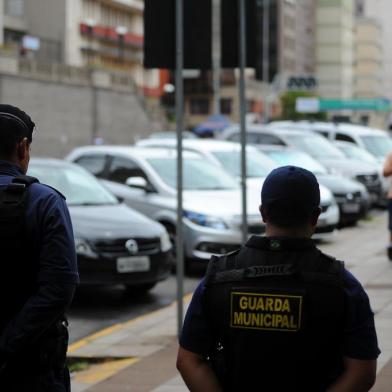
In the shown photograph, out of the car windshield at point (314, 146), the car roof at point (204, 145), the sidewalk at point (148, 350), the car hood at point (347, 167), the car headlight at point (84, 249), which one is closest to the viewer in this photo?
the sidewalk at point (148, 350)

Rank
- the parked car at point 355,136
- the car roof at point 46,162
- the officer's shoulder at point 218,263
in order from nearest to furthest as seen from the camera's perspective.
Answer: the officer's shoulder at point 218,263 < the car roof at point 46,162 < the parked car at point 355,136

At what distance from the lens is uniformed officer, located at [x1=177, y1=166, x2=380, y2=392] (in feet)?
11.0

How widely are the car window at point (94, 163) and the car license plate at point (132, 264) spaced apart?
4.57m

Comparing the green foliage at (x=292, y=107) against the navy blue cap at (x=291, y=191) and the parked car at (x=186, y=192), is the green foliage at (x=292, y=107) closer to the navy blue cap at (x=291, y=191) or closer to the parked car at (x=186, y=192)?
the parked car at (x=186, y=192)

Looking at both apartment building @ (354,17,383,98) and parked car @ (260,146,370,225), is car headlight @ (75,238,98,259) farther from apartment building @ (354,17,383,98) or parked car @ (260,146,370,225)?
apartment building @ (354,17,383,98)

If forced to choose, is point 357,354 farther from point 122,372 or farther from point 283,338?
point 122,372

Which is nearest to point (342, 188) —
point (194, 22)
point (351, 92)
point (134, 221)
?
point (134, 221)

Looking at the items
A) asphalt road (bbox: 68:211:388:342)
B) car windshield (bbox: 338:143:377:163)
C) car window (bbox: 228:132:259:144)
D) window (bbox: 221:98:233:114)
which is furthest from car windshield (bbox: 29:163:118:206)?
window (bbox: 221:98:233:114)

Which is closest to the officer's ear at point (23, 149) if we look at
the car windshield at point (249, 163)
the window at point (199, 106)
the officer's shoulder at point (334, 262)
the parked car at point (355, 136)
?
the officer's shoulder at point (334, 262)

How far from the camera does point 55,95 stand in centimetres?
6800

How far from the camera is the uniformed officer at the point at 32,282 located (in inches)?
152

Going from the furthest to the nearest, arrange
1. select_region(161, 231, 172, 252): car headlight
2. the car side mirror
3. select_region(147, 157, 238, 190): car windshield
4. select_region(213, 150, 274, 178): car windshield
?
select_region(213, 150, 274, 178): car windshield
select_region(147, 157, 238, 190): car windshield
the car side mirror
select_region(161, 231, 172, 252): car headlight

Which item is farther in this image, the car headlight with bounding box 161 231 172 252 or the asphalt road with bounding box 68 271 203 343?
the car headlight with bounding box 161 231 172 252

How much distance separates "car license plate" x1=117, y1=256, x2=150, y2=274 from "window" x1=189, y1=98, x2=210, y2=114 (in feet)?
384
